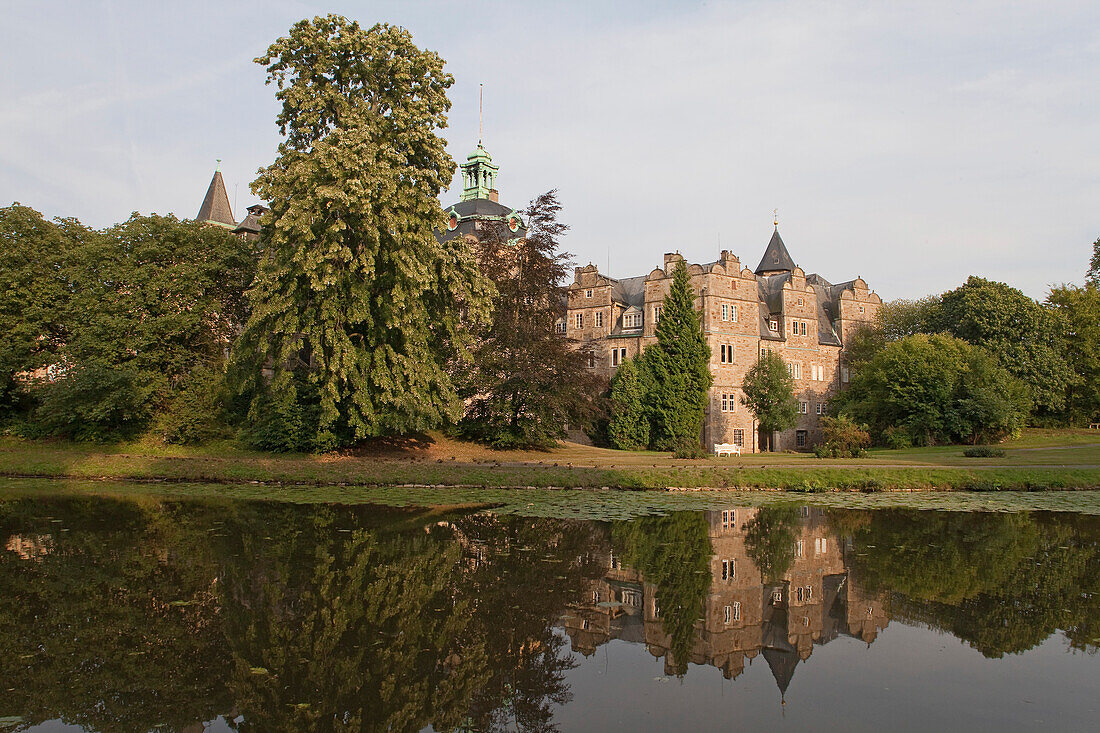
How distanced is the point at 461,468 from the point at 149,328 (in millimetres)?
15893

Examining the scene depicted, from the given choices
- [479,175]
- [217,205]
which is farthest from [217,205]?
[479,175]

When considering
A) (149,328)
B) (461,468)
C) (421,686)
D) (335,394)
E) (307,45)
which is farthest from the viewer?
(149,328)

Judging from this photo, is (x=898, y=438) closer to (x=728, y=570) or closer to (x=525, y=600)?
(x=728, y=570)

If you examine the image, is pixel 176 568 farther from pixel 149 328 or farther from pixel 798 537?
pixel 149 328

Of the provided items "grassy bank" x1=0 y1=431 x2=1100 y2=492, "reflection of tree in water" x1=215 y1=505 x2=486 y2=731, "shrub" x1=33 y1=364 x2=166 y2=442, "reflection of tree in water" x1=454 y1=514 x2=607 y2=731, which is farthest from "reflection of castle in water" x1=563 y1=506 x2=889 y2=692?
"shrub" x1=33 y1=364 x2=166 y2=442

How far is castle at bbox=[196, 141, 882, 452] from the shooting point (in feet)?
154

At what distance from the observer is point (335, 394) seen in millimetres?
24875

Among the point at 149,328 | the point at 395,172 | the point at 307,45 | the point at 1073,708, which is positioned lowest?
the point at 1073,708

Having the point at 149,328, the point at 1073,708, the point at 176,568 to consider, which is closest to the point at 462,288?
the point at 149,328

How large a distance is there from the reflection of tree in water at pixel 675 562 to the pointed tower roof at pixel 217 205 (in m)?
48.0

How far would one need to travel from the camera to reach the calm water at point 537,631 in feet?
18.0

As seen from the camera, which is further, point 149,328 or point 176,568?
point 149,328

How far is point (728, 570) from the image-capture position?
10.2 m

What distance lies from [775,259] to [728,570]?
5327 centimetres
